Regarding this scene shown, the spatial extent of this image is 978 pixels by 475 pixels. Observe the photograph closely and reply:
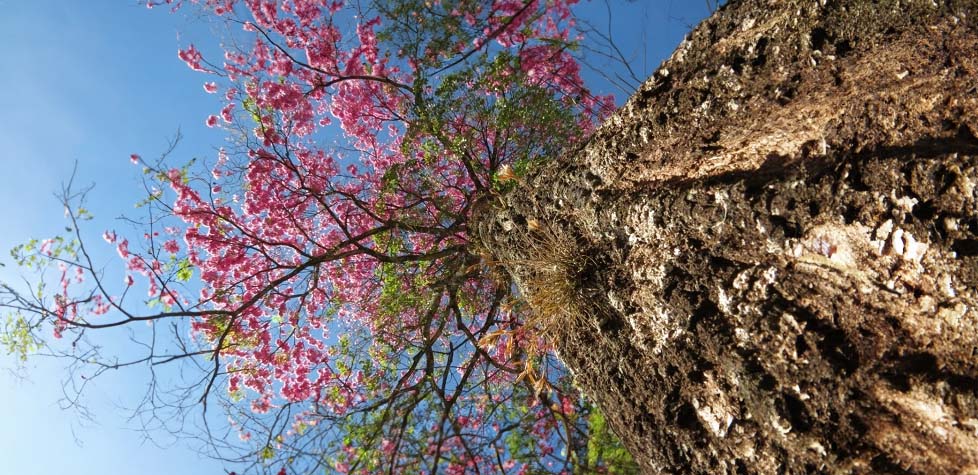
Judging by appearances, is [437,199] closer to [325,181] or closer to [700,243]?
[325,181]

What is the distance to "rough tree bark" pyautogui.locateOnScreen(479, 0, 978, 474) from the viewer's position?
56.3 inches

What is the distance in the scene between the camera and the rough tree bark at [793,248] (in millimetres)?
1431

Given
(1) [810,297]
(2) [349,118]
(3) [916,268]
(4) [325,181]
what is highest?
(2) [349,118]

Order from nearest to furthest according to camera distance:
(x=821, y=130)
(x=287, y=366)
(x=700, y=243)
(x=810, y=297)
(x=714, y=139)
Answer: (x=810, y=297)
(x=821, y=130)
(x=700, y=243)
(x=714, y=139)
(x=287, y=366)

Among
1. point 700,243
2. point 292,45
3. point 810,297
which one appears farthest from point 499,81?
point 810,297

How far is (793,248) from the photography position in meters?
1.69

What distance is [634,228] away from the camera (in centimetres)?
223

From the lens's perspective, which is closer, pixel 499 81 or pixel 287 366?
pixel 499 81

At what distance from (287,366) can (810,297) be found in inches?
254

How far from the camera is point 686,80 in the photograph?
2.26 metres

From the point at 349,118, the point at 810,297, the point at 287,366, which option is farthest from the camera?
the point at 349,118

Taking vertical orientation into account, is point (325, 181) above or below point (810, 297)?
above

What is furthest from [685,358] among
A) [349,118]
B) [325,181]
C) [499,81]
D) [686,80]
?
[349,118]

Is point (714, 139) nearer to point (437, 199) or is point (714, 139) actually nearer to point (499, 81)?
point (499, 81)
